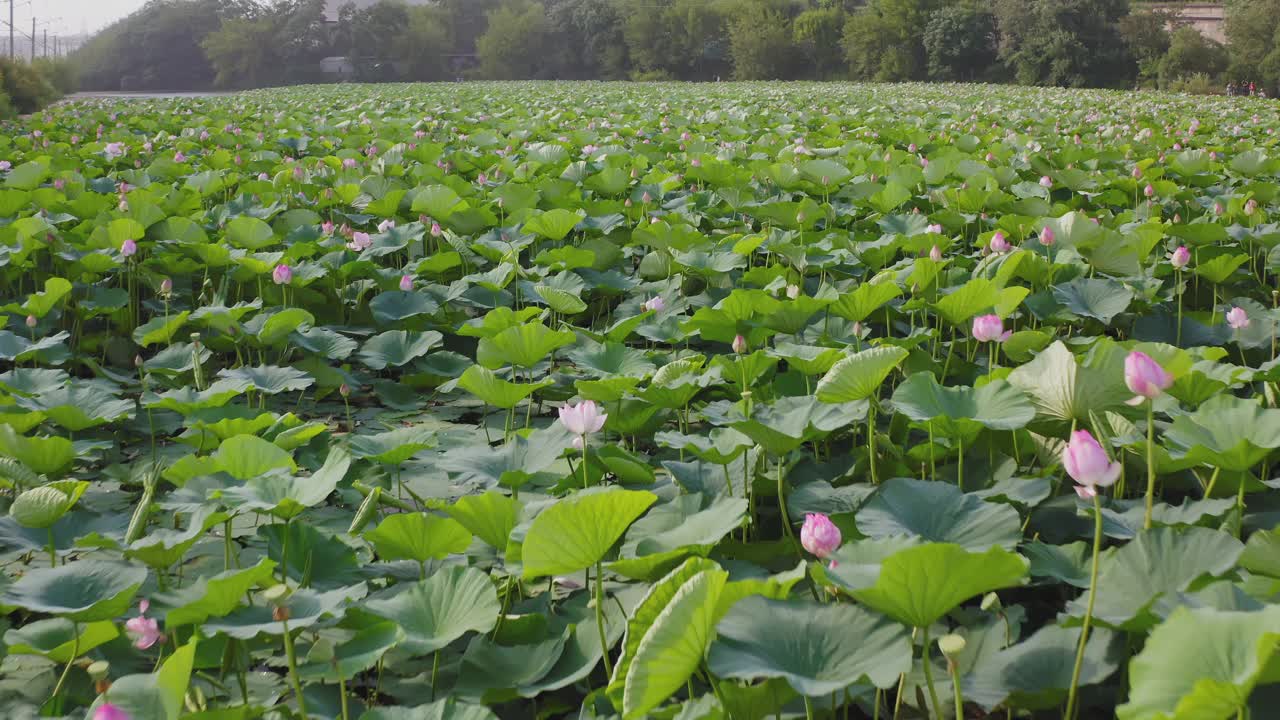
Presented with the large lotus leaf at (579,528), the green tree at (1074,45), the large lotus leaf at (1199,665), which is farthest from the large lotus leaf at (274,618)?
the green tree at (1074,45)

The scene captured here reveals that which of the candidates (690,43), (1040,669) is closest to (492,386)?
(1040,669)

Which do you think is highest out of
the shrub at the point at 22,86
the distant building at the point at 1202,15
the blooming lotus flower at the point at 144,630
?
the distant building at the point at 1202,15

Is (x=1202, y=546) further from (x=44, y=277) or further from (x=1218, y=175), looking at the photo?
(x=1218, y=175)

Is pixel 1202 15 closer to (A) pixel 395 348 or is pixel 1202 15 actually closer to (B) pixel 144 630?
(A) pixel 395 348

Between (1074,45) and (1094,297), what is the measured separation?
31323 millimetres

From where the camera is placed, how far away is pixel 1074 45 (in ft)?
96.1

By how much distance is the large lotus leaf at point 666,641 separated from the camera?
88 cm

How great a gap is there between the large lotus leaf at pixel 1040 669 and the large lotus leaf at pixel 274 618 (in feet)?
2.34

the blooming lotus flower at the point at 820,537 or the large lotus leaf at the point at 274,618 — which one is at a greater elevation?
the blooming lotus flower at the point at 820,537

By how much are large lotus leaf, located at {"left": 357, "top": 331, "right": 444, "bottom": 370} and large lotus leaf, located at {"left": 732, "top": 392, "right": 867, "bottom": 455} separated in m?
1.03

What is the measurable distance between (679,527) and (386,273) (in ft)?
6.04

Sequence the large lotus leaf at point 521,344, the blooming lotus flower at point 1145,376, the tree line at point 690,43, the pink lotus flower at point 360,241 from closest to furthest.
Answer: the blooming lotus flower at point 1145,376
the large lotus leaf at point 521,344
the pink lotus flower at point 360,241
the tree line at point 690,43

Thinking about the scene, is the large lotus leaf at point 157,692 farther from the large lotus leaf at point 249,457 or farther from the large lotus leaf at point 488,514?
the large lotus leaf at point 249,457

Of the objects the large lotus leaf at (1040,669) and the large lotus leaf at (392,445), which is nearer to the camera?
the large lotus leaf at (1040,669)
